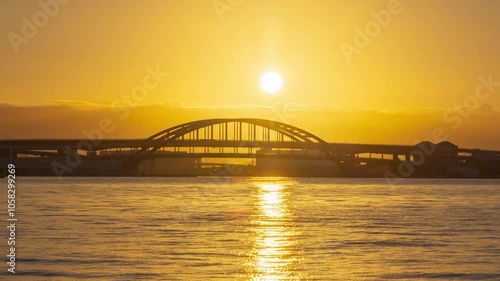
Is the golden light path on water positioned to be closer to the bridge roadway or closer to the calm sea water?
the calm sea water

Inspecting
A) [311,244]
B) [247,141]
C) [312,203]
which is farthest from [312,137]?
[311,244]

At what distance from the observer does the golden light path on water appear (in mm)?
27828

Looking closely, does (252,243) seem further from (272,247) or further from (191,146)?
(191,146)

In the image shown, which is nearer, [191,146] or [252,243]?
[252,243]

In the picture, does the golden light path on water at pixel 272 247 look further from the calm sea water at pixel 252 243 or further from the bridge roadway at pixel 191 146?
the bridge roadway at pixel 191 146

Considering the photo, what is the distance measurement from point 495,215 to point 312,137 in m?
98.6

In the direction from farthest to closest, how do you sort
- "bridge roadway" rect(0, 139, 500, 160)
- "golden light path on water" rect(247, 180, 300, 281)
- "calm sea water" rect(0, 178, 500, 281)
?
"bridge roadway" rect(0, 139, 500, 160) < "calm sea water" rect(0, 178, 500, 281) < "golden light path on water" rect(247, 180, 300, 281)

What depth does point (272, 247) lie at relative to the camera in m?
34.6

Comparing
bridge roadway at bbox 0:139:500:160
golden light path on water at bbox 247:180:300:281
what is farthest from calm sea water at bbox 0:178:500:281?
bridge roadway at bbox 0:139:500:160

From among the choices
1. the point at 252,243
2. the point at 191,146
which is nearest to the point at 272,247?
the point at 252,243

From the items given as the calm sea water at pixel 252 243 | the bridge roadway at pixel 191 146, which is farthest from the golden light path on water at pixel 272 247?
the bridge roadway at pixel 191 146

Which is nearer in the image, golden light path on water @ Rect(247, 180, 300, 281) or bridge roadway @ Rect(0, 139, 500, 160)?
golden light path on water @ Rect(247, 180, 300, 281)

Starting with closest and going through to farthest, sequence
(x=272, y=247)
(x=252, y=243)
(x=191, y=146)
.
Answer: (x=272, y=247) < (x=252, y=243) < (x=191, y=146)

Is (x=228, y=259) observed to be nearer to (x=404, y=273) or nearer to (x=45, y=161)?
(x=404, y=273)
